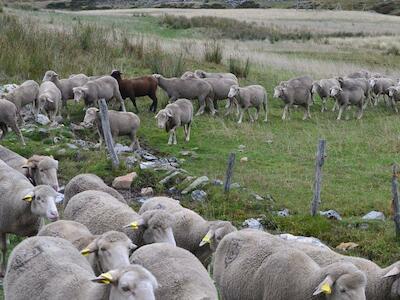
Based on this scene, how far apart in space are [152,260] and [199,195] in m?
5.78

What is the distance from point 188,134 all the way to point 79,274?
37.8 ft

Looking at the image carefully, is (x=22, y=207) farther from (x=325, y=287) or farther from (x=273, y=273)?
(x=325, y=287)

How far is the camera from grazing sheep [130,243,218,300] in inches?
265

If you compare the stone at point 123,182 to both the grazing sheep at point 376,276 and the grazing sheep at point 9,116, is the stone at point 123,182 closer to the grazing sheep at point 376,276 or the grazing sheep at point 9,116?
the grazing sheep at point 9,116

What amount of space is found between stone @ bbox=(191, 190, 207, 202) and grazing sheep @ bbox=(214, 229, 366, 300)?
4485 mm

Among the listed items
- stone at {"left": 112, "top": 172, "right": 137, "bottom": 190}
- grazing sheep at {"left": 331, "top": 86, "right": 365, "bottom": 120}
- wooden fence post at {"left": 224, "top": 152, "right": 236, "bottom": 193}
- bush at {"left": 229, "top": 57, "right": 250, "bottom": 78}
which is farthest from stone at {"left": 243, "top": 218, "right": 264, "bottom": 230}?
bush at {"left": 229, "top": 57, "right": 250, "bottom": 78}

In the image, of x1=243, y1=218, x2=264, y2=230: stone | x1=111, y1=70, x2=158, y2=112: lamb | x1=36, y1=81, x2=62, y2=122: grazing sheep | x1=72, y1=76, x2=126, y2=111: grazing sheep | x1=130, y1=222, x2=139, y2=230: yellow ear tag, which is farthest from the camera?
x1=111, y1=70, x2=158, y2=112: lamb

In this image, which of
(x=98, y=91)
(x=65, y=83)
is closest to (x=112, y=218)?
(x=98, y=91)

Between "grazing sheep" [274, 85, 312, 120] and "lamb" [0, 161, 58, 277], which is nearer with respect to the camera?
"lamb" [0, 161, 58, 277]

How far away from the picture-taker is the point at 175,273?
693 cm

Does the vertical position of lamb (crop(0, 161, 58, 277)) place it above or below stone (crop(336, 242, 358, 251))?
above

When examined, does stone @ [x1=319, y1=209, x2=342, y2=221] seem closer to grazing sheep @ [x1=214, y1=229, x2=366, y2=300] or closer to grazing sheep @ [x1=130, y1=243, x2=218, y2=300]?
grazing sheep @ [x1=214, y1=229, x2=366, y2=300]

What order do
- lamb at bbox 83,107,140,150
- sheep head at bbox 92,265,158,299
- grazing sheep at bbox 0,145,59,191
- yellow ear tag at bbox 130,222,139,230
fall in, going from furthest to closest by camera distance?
lamb at bbox 83,107,140,150
grazing sheep at bbox 0,145,59,191
yellow ear tag at bbox 130,222,139,230
sheep head at bbox 92,265,158,299

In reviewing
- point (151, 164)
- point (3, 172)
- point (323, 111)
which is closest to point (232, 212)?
point (151, 164)
